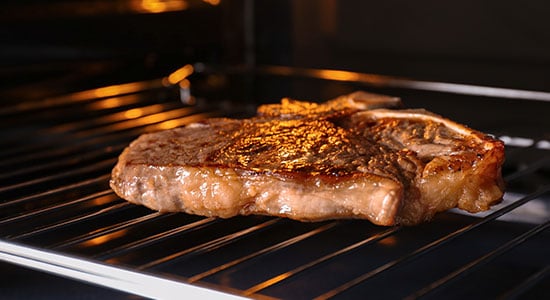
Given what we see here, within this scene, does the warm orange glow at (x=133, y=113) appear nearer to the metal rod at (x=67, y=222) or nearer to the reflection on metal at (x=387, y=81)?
the reflection on metal at (x=387, y=81)

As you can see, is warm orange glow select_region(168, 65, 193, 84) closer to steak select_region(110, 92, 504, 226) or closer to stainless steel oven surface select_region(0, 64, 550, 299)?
stainless steel oven surface select_region(0, 64, 550, 299)

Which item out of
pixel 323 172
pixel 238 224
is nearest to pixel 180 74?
pixel 238 224

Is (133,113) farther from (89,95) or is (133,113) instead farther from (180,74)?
(180,74)

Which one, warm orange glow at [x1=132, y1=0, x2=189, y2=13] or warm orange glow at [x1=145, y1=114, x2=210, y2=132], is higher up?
warm orange glow at [x1=132, y1=0, x2=189, y2=13]

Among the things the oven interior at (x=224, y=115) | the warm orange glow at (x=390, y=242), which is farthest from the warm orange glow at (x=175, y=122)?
the warm orange glow at (x=390, y=242)

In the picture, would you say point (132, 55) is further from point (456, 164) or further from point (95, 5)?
point (456, 164)

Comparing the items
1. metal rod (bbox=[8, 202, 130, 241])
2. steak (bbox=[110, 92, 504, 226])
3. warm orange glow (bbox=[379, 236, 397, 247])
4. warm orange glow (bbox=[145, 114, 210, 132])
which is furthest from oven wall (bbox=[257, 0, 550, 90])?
metal rod (bbox=[8, 202, 130, 241])
